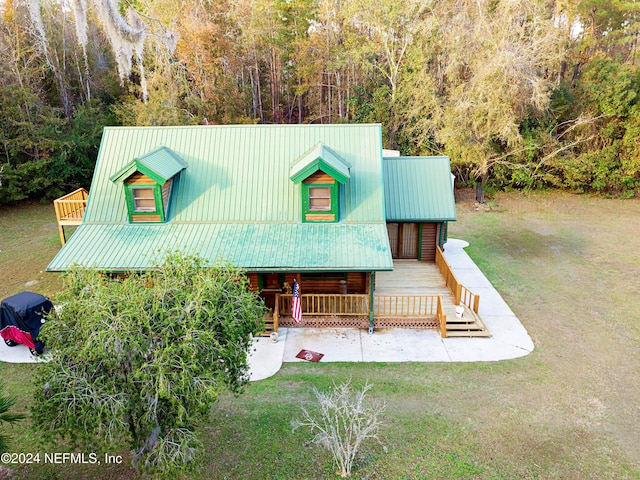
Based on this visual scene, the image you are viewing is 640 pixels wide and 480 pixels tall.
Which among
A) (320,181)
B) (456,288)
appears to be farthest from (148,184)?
(456,288)

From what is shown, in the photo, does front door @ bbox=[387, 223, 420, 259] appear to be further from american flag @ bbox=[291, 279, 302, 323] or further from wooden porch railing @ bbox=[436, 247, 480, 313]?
american flag @ bbox=[291, 279, 302, 323]

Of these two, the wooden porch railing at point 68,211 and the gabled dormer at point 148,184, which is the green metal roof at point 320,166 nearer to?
the gabled dormer at point 148,184

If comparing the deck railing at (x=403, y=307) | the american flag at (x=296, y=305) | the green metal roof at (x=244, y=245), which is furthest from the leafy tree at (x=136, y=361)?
the deck railing at (x=403, y=307)

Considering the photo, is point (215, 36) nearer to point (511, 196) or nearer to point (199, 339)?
point (511, 196)

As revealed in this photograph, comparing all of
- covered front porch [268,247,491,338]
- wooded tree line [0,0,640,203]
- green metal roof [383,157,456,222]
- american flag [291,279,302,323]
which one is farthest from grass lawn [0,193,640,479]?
wooded tree line [0,0,640,203]

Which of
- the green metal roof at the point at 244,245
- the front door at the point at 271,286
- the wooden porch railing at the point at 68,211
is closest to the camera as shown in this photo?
the green metal roof at the point at 244,245

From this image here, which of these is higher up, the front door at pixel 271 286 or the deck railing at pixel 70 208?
the deck railing at pixel 70 208
